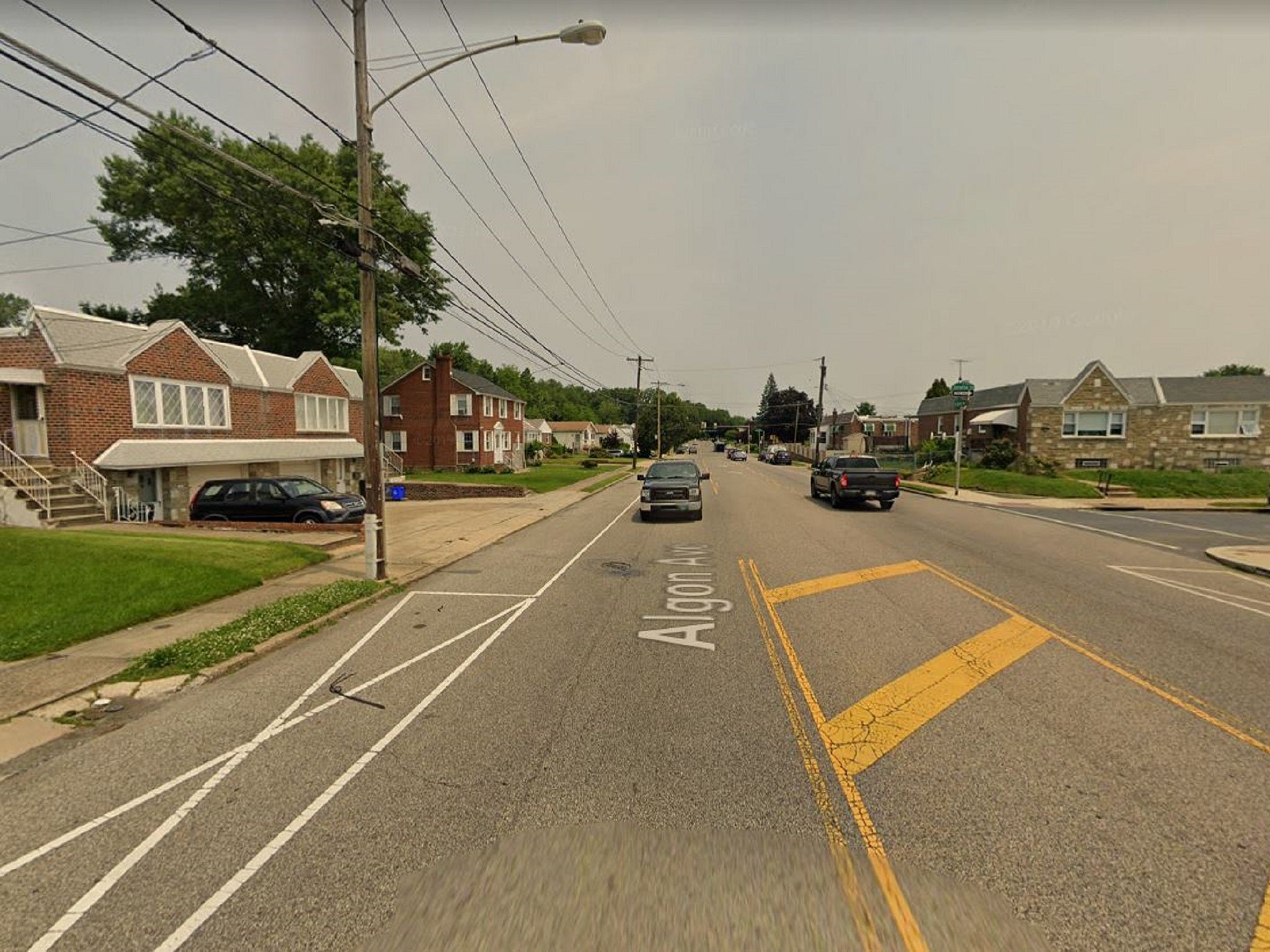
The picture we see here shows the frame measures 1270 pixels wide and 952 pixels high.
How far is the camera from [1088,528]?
16.8 metres

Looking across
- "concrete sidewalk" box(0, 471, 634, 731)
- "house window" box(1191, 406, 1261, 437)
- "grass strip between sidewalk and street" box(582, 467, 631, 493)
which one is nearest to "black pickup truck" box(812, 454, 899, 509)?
"concrete sidewalk" box(0, 471, 634, 731)

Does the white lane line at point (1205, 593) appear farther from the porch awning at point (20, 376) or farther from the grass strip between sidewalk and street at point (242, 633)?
the porch awning at point (20, 376)

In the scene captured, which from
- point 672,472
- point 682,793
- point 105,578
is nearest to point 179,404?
point 105,578

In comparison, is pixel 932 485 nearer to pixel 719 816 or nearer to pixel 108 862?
pixel 719 816

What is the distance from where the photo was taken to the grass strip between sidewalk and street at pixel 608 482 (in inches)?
1185

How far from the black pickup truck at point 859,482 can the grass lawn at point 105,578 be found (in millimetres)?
16751

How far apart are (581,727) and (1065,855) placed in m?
3.30

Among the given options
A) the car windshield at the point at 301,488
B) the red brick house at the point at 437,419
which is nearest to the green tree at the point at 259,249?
the red brick house at the point at 437,419

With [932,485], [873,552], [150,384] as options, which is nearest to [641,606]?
[873,552]

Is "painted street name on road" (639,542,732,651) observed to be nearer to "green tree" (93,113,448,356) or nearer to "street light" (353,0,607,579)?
"street light" (353,0,607,579)

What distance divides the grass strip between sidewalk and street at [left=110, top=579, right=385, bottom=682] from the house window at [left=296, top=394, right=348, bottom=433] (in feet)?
68.1

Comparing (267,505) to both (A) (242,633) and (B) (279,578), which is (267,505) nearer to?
(B) (279,578)

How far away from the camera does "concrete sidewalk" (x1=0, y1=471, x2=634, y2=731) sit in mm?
5613

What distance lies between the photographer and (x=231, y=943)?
2648 millimetres
